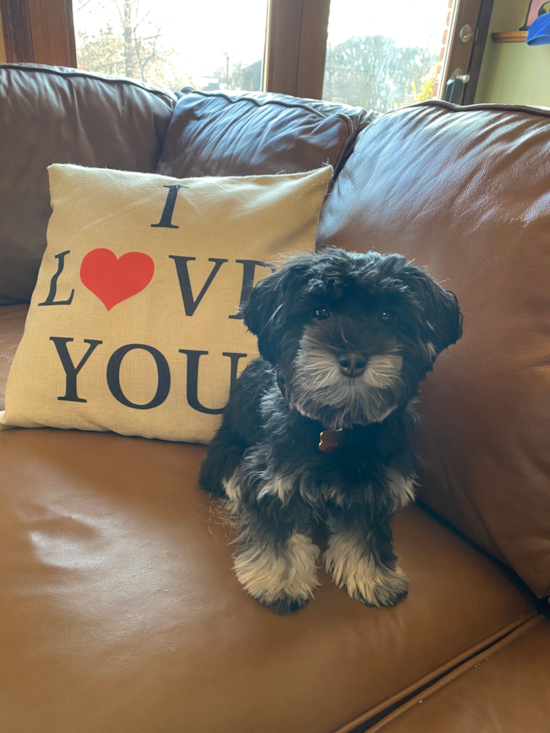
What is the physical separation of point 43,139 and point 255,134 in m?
0.86

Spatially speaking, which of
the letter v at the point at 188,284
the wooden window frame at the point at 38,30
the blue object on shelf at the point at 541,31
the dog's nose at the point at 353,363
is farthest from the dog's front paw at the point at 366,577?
the wooden window frame at the point at 38,30

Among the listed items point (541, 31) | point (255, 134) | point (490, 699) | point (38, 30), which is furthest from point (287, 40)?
point (490, 699)

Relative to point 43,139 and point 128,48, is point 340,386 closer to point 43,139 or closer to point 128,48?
point 43,139

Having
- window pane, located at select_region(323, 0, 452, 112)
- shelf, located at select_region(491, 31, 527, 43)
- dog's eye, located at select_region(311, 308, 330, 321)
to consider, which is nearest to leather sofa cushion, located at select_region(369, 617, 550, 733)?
dog's eye, located at select_region(311, 308, 330, 321)

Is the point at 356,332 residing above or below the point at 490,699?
above

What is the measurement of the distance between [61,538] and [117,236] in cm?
77

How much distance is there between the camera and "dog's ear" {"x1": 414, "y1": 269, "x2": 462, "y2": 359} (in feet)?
2.94

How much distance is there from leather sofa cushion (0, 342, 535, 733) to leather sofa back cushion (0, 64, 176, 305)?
111cm

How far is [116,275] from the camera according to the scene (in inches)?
52.3

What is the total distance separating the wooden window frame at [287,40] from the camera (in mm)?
2684

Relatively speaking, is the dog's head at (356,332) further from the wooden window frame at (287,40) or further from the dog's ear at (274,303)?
the wooden window frame at (287,40)

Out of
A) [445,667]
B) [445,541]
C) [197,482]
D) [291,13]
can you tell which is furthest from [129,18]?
[445,667]

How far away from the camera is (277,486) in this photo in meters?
0.99

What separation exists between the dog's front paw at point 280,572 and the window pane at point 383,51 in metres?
3.62
